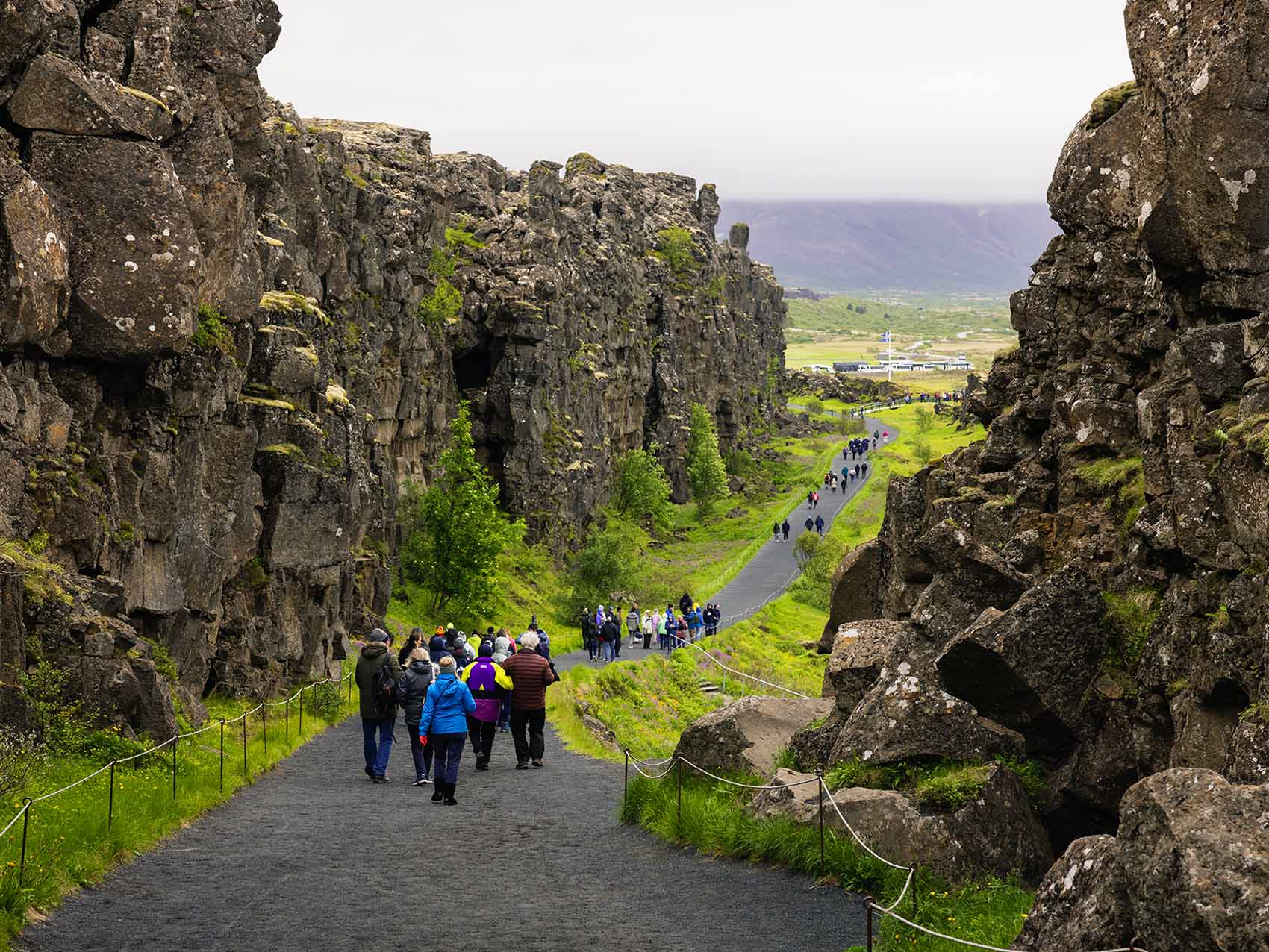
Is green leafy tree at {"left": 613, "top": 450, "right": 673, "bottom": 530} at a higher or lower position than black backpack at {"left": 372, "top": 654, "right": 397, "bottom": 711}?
lower

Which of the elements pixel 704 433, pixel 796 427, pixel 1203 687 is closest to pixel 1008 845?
pixel 1203 687

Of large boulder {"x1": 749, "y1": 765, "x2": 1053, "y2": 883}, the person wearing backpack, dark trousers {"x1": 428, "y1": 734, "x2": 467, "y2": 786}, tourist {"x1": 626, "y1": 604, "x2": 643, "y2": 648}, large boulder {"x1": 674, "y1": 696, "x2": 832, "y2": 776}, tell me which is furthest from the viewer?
tourist {"x1": 626, "y1": 604, "x2": 643, "y2": 648}

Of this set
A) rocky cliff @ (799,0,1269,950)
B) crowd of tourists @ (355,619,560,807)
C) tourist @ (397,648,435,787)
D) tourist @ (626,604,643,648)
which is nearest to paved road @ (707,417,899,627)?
tourist @ (626,604,643,648)

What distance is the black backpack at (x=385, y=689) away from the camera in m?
23.8

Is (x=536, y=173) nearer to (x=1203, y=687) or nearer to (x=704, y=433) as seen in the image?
(x=704, y=433)

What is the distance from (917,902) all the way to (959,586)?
25.9 ft

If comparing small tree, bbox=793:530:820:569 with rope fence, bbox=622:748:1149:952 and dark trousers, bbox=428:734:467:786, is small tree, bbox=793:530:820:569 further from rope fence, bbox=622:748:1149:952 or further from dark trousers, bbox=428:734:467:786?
dark trousers, bbox=428:734:467:786

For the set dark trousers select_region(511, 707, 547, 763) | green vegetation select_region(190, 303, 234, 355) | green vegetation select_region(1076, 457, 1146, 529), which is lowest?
dark trousers select_region(511, 707, 547, 763)

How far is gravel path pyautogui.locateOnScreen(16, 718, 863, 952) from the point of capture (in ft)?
45.8

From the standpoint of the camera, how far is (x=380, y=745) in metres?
24.7

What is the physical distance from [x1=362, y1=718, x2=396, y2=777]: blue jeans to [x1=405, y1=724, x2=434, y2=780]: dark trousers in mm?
433

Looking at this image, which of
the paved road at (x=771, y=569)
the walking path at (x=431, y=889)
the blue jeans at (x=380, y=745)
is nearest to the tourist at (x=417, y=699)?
the blue jeans at (x=380, y=745)

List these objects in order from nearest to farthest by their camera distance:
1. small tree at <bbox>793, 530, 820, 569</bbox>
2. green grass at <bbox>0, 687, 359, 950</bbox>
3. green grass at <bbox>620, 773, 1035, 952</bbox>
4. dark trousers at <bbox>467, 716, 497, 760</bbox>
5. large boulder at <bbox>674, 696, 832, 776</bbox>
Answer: green grass at <bbox>620, 773, 1035, 952</bbox>
green grass at <bbox>0, 687, 359, 950</bbox>
large boulder at <bbox>674, 696, 832, 776</bbox>
dark trousers at <bbox>467, 716, 497, 760</bbox>
small tree at <bbox>793, 530, 820, 569</bbox>

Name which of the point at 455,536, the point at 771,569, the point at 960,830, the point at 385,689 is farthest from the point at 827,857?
the point at 771,569
